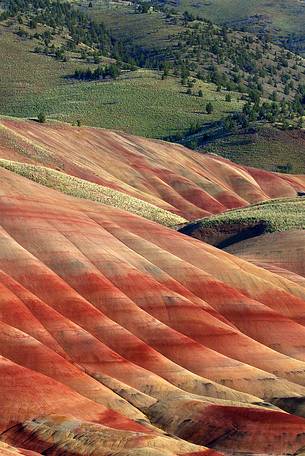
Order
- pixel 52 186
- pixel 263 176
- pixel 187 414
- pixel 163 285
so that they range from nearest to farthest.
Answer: pixel 187 414 → pixel 163 285 → pixel 52 186 → pixel 263 176

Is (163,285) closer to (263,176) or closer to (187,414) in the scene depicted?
(187,414)

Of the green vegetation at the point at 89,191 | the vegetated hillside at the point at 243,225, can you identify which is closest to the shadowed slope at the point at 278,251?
the vegetated hillside at the point at 243,225

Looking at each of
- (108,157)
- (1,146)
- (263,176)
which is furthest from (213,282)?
(263,176)

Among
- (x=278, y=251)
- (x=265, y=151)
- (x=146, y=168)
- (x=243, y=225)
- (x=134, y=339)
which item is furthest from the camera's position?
(x=265, y=151)

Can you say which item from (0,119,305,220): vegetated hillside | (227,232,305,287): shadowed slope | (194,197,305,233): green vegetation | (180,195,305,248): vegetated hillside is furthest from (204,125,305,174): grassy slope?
(227,232,305,287): shadowed slope

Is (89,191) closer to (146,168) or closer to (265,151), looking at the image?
(146,168)

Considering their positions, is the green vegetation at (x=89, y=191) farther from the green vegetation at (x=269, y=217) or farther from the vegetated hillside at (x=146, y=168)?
the vegetated hillside at (x=146, y=168)

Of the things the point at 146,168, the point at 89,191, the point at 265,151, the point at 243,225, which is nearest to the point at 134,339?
the point at 89,191
